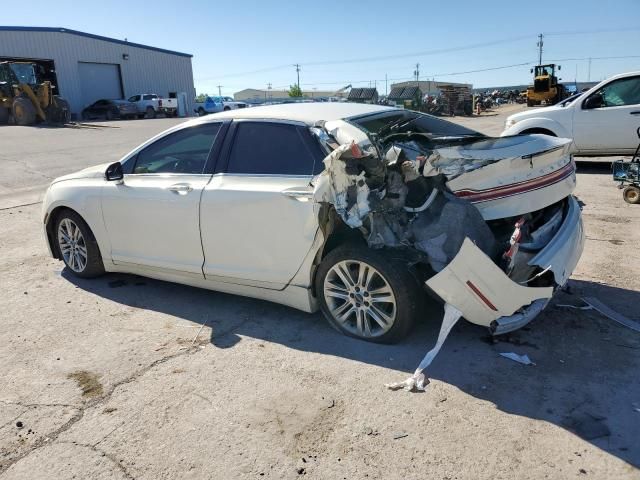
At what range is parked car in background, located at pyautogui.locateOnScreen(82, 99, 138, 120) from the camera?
3812 centimetres

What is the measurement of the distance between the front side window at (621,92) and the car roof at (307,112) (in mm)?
7303

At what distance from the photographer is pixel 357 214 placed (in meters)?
3.58

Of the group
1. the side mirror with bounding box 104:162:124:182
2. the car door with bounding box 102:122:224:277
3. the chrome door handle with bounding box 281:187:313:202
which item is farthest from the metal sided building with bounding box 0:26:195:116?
the chrome door handle with bounding box 281:187:313:202

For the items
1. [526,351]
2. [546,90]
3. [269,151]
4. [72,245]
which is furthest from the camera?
[546,90]

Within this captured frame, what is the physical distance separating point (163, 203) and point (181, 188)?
0.77ft

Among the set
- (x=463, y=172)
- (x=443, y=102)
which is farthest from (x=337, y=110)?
(x=443, y=102)

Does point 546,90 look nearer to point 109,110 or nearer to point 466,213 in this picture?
point 109,110

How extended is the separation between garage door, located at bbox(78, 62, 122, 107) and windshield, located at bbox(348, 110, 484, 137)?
136 feet

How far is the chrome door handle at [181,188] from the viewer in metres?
4.35

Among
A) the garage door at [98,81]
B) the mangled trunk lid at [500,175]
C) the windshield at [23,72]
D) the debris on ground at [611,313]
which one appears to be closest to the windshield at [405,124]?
the mangled trunk lid at [500,175]

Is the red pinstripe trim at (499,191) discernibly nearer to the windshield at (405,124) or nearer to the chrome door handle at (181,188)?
the windshield at (405,124)

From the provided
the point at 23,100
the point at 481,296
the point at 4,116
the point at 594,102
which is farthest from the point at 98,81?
the point at 481,296

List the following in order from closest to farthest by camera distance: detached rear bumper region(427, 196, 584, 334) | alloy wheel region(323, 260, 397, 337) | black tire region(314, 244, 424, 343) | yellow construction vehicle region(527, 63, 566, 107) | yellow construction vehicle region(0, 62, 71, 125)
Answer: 1. detached rear bumper region(427, 196, 584, 334)
2. black tire region(314, 244, 424, 343)
3. alloy wheel region(323, 260, 397, 337)
4. yellow construction vehicle region(0, 62, 71, 125)
5. yellow construction vehicle region(527, 63, 566, 107)

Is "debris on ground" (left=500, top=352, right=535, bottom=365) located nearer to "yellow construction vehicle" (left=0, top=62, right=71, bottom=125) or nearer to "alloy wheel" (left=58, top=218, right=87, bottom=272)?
"alloy wheel" (left=58, top=218, right=87, bottom=272)
